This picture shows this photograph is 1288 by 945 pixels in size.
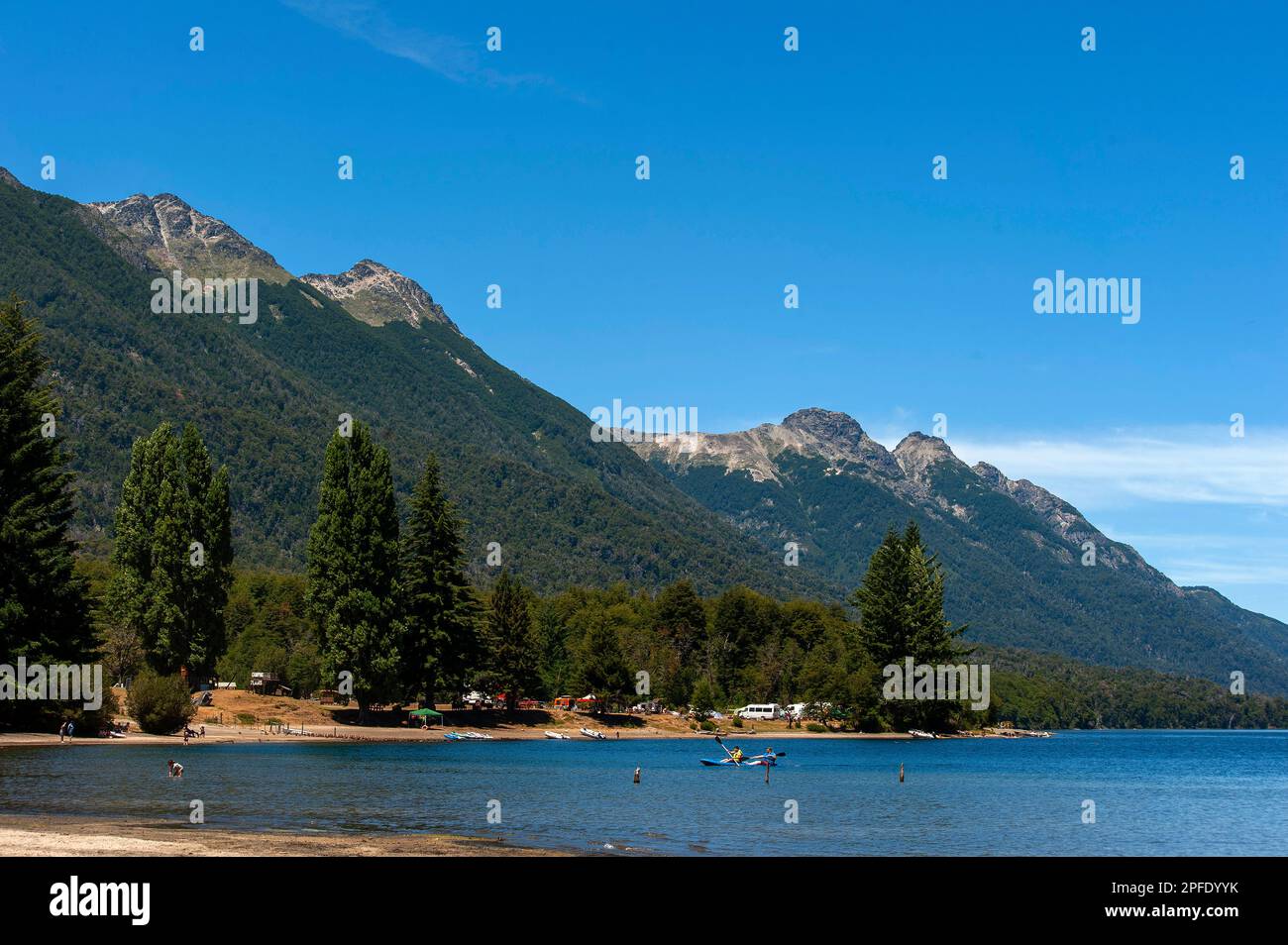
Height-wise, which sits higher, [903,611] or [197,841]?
[903,611]

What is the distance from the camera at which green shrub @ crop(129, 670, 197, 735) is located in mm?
87750

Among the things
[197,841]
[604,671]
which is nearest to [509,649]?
[604,671]

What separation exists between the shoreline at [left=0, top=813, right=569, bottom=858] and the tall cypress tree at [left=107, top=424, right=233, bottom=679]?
203 feet

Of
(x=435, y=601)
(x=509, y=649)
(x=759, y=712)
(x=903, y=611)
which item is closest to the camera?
(x=435, y=601)

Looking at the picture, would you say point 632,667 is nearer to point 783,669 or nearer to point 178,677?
point 783,669

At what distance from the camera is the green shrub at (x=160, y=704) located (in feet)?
288

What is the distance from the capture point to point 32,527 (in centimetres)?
7212

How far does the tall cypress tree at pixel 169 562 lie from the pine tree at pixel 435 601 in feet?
63.5

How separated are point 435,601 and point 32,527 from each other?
51.2m

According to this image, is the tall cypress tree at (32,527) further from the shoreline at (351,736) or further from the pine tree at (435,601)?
the pine tree at (435,601)

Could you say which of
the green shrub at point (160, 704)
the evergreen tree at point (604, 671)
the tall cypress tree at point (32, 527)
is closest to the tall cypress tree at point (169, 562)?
the green shrub at point (160, 704)

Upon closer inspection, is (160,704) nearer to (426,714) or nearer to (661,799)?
(426,714)

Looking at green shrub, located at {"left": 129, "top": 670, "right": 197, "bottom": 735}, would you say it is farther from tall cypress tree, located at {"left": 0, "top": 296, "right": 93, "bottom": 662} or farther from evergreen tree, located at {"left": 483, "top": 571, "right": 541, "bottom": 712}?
evergreen tree, located at {"left": 483, "top": 571, "right": 541, "bottom": 712}

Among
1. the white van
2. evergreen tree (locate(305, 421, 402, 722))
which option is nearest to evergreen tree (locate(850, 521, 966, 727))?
the white van
